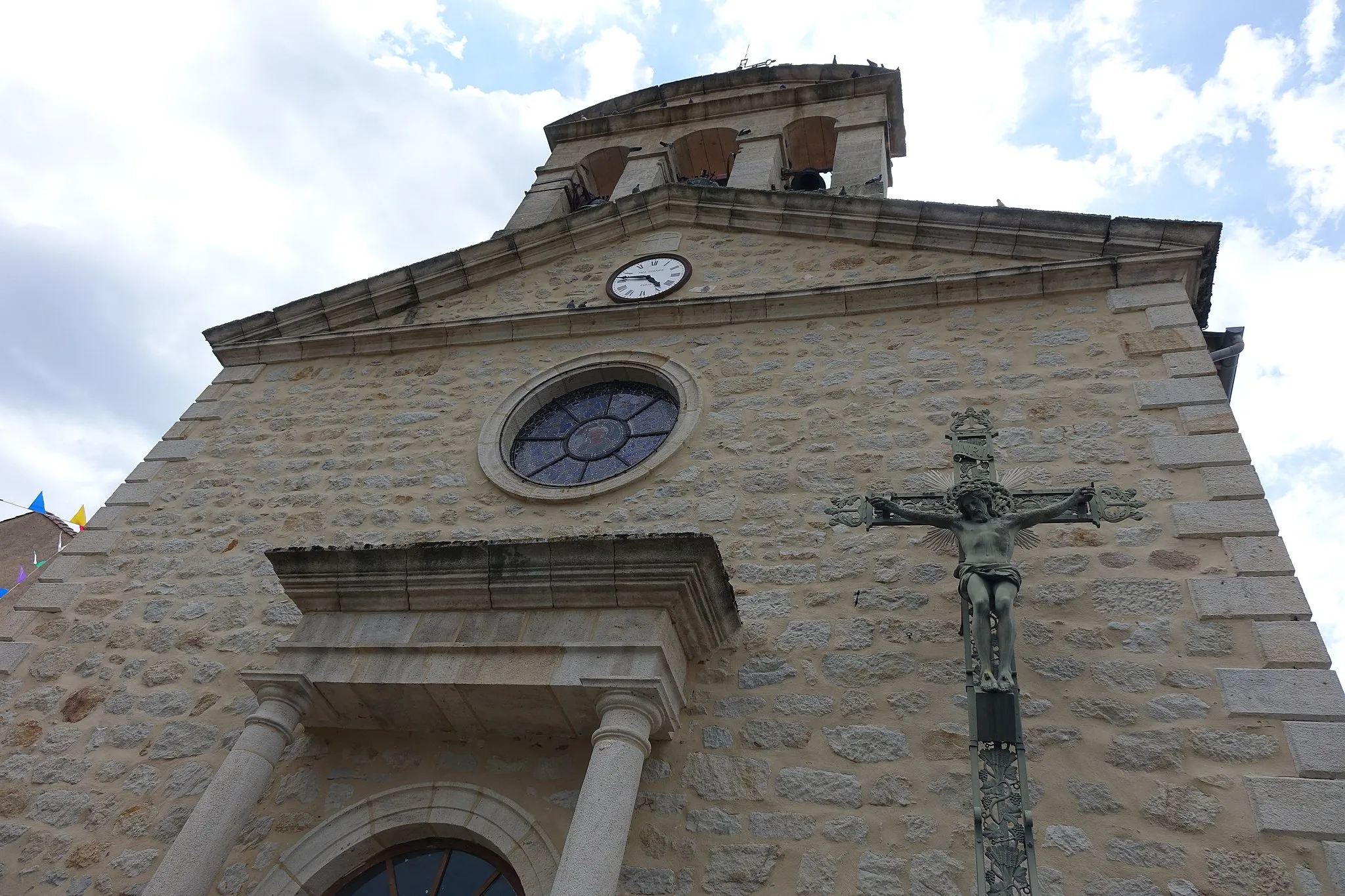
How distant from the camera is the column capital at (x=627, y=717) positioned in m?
4.11

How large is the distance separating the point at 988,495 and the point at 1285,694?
4.70 feet

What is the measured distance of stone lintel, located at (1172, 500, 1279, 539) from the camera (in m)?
4.57

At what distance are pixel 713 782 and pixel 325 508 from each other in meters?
3.42

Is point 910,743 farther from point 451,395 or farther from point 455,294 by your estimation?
point 455,294

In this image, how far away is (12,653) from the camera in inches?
233

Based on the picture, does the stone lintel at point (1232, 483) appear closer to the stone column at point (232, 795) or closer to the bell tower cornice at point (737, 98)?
the stone column at point (232, 795)

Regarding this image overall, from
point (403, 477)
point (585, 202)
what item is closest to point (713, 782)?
point (403, 477)

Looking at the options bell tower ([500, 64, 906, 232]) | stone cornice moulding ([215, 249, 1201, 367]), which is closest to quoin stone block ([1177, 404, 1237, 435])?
stone cornice moulding ([215, 249, 1201, 367])

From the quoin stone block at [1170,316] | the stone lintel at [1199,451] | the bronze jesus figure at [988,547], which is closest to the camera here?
the bronze jesus figure at [988,547]

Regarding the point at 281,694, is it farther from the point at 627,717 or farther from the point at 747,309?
the point at 747,309

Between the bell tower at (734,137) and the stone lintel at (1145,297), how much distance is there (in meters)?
3.46

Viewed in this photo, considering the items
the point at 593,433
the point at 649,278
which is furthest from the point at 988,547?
the point at 649,278

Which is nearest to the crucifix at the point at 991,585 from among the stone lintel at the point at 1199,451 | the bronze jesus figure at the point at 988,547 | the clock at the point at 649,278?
the bronze jesus figure at the point at 988,547

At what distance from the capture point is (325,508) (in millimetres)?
6395
